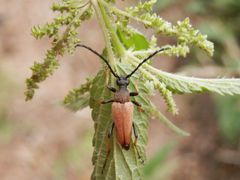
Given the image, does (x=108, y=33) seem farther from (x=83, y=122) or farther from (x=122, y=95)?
(x=83, y=122)

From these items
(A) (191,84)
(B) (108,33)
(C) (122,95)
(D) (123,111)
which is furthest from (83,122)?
(B) (108,33)

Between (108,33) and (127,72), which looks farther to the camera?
(127,72)

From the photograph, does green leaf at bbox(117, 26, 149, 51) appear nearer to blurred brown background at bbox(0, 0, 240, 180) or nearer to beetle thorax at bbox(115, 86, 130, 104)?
beetle thorax at bbox(115, 86, 130, 104)

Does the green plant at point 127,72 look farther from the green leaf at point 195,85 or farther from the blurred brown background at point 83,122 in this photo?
the blurred brown background at point 83,122

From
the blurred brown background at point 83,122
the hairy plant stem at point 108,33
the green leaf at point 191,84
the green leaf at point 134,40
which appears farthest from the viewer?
the blurred brown background at point 83,122

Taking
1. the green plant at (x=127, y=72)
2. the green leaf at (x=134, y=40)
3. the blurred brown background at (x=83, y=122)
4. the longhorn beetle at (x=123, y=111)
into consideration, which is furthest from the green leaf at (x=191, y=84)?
the blurred brown background at (x=83, y=122)

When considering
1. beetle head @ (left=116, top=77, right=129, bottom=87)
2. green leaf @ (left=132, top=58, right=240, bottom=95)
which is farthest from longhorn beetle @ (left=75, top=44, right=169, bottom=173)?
green leaf @ (left=132, top=58, right=240, bottom=95)
